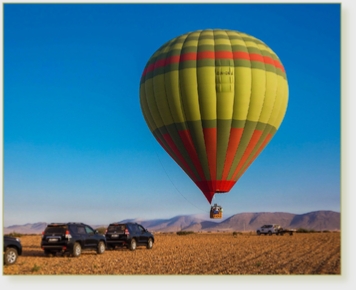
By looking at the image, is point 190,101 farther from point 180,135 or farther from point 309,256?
point 309,256

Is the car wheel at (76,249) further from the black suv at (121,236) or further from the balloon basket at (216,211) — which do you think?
the balloon basket at (216,211)

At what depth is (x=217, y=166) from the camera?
1425 inches

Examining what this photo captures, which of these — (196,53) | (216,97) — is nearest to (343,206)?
(216,97)

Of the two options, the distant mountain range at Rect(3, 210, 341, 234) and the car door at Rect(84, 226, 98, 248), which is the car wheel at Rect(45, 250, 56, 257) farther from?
the distant mountain range at Rect(3, 210, 341, 234)

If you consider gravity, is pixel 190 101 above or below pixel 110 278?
above

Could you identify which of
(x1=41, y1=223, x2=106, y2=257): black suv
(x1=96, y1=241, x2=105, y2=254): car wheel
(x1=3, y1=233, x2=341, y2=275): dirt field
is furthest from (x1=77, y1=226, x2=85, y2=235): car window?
(x1=96, y1=241, x2=105, y2=254): car wheel

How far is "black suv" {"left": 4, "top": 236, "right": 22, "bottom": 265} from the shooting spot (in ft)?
82.5

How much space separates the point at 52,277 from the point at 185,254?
32.2 ft

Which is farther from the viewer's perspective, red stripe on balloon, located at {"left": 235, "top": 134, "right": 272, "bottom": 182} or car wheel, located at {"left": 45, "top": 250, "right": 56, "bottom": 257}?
red stripe on balloon, located at {"left": 235, "top": 134, "right": 272, "bottom": 182}

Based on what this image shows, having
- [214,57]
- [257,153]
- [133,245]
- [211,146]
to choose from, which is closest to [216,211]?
[211,146]

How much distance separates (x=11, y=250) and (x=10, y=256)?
0.25 m

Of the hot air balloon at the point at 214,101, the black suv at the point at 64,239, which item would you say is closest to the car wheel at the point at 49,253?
the black suv at the point at 64,239

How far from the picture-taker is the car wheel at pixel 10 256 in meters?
25.1

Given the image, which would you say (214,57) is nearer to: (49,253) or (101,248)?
(101,248)
